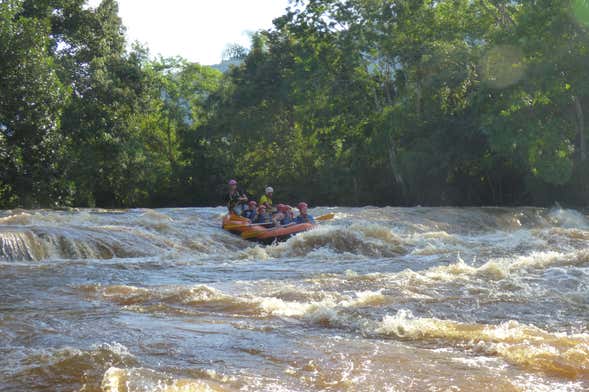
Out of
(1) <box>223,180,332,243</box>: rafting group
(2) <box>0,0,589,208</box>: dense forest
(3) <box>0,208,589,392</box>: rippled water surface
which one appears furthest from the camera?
(2) <box>0,0,589,208</box>: dense forest

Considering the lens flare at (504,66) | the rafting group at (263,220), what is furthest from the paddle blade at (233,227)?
the lens flare at (504,66)

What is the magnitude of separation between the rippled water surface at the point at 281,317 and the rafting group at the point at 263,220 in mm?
1266

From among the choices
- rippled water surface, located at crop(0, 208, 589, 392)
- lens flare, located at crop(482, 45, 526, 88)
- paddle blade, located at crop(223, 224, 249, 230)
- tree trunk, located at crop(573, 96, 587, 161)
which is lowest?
rippled water surface, located at crop(0, 208, 589, 392)

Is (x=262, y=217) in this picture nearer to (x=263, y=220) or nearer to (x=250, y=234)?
(x=263, y=220)

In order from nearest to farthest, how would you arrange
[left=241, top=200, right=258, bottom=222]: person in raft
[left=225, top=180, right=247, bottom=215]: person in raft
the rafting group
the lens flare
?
the rafting group < [left=241, top=200, right=258, bottom=222]: person in raft < [left=225, top=180, right=247, bottom=215]: person in raft < the lens flare

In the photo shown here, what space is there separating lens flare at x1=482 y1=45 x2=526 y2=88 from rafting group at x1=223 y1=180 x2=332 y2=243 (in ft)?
41.5

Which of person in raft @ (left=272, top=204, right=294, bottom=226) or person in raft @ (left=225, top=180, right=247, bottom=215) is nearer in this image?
person in raft @ (left=272, top=204, right=294, bottom=226)

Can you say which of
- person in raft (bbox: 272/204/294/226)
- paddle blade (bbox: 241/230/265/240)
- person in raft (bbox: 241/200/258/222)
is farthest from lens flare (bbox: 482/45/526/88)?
paddle blade (bbox: 241/230/265/240)

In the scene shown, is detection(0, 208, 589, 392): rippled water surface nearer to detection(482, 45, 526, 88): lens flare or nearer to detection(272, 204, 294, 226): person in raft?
detection(272, 204, 294, 226): person in raft

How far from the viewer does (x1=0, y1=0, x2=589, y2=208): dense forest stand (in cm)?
2447

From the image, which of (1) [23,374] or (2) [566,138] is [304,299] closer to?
(1) [23,374]

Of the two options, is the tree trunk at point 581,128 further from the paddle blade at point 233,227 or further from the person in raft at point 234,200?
the paddle blade at point 233,227

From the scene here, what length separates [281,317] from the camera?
736 centimetres

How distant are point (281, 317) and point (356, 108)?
25.6 meters
